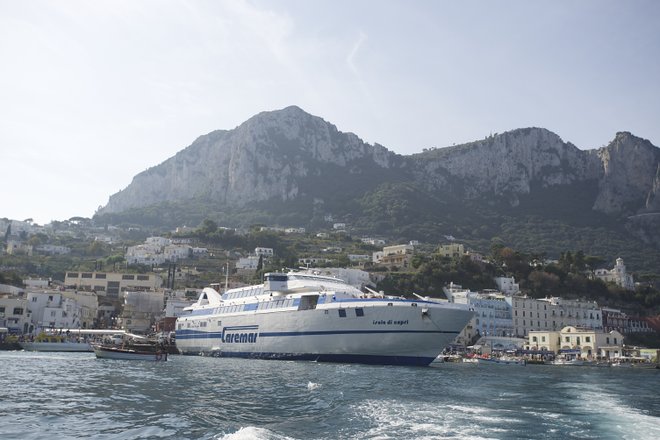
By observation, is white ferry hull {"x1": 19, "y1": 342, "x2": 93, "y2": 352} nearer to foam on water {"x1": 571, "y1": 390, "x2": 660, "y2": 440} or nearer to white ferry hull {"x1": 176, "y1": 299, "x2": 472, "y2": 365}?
white ferry hull {"x1": 176, "y1": 299, "x2": 472, "y2": 365}

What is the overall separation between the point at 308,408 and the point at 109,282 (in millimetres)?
92703

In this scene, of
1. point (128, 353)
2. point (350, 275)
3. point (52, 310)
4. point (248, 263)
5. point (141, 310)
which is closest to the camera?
point (128, 353)

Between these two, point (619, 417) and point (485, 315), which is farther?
point (485, 315)

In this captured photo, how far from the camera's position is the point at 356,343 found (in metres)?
46.2

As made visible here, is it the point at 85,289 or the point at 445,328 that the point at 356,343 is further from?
the point at 85,289

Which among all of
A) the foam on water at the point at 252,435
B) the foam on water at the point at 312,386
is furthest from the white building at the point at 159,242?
the foam on water at the point at 252,435

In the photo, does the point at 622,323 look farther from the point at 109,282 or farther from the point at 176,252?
the point at 176,252

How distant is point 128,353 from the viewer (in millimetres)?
52125

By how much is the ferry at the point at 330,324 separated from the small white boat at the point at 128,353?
833 centimetres

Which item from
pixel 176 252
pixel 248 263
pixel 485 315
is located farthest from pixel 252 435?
pixel 176 252

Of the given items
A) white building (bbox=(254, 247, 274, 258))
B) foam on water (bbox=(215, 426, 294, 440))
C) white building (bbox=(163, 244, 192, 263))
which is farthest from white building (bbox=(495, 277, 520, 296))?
foam on water (bbox=(215, 426, 294, 440))

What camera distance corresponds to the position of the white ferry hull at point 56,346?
212ft

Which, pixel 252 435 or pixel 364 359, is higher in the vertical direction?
pixel 364 359

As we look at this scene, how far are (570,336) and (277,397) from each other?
6958 centimetres
